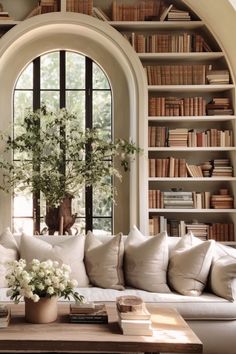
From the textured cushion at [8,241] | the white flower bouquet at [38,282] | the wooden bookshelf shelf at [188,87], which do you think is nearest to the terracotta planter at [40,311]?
the white flower bouquet at [38,282]

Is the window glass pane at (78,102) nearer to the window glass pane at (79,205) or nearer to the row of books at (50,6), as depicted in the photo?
the window glass pane at (79,205)

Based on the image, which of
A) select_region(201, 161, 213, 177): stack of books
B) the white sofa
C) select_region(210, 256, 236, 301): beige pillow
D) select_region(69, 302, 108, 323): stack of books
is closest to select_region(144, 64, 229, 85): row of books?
select_region(201, 161, 213, 177): stack of books

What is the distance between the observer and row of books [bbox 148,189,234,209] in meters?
5.14

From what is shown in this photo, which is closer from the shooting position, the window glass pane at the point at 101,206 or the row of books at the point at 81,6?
the row of books at the point at 81,6

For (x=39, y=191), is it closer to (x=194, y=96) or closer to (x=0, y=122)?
(x=0, y=122)

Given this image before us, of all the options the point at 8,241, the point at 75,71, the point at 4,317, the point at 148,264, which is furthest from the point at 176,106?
the point at 4,317

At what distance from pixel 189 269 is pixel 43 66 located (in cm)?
316

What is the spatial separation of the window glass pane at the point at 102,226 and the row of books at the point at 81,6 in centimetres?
238

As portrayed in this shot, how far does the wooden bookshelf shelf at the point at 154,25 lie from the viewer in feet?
17.0

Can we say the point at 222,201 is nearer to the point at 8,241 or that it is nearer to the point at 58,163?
the point at 58,163

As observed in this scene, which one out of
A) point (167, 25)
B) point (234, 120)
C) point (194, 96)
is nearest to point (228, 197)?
point (234, 120)

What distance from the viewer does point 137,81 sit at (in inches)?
201

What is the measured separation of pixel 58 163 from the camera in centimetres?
482

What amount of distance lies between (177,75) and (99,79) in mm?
952
